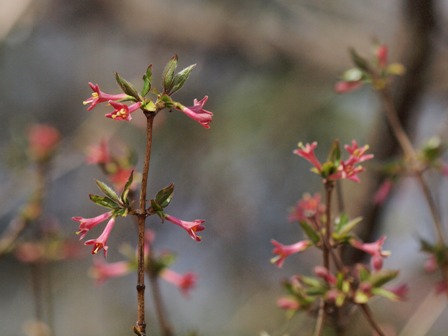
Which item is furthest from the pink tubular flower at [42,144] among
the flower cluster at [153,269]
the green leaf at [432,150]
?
the green leaf at [432,150]

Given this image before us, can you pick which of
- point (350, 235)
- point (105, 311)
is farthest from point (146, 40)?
point (350, 235)

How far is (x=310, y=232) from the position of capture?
729mm

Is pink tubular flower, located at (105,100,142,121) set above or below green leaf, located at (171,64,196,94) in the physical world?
below

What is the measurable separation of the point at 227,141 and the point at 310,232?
229cm

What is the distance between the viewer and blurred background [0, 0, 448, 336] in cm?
235

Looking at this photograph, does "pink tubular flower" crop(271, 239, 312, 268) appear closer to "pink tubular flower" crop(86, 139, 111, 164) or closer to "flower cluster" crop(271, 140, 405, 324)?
"flower cluster" crop(271, 140, 405, 324)

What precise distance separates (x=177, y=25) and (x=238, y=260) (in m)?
0.93

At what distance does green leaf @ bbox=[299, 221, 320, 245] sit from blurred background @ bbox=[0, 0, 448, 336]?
1228mm

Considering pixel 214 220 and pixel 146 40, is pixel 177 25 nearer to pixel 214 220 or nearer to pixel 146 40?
pixel 146 40

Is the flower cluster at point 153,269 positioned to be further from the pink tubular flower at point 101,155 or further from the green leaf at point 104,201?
the green leaf at point 104,201

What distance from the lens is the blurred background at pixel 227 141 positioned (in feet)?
7.72

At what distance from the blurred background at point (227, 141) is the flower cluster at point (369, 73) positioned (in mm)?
962

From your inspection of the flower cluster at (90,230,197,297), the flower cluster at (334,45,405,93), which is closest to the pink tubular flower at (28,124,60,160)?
the flower cluster at (90,230,197,297)

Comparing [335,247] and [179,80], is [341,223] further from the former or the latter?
[179,80]
